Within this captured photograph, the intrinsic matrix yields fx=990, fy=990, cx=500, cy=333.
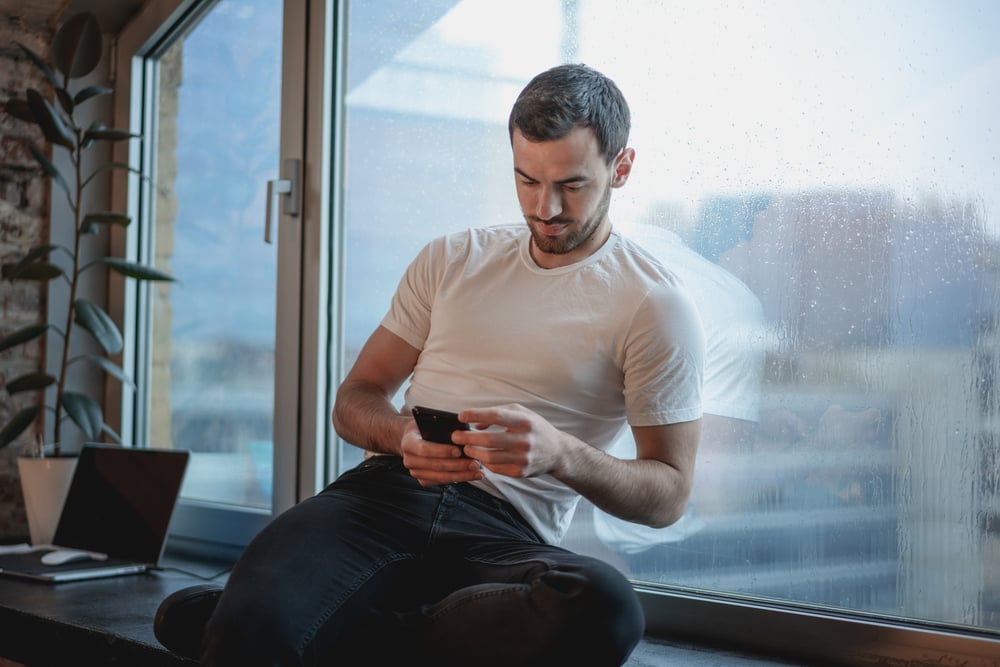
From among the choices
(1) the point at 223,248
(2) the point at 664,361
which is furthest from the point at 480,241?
(1) the point at 223,248

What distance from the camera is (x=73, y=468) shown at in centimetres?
270

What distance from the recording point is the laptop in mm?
2348

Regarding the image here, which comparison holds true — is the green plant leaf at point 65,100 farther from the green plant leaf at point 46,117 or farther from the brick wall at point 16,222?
the brick wall at point 16,222

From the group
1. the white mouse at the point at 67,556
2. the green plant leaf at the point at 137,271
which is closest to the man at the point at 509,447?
the white mouse at the point at 67,556

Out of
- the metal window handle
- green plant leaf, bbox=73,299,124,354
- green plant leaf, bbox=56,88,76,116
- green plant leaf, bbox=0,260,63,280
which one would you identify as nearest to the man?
the metal window handle

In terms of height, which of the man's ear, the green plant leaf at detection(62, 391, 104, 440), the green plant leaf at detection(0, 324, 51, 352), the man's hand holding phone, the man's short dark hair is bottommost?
the green plant leaf at detection(62, 391, 104, 440)

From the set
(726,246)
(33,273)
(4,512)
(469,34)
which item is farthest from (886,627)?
(4,512)

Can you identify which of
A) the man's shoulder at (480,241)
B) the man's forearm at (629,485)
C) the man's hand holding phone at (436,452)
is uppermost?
the man's shoulder at (480,241)

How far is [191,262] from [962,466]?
2194mm

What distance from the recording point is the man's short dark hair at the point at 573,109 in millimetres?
1598

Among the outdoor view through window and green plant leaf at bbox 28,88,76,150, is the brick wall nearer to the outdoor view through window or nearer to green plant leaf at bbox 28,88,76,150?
green plant leaf at bbox 28,88,76,150

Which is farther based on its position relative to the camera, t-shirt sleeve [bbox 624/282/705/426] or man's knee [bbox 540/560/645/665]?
t-shirt sleeve [bbox 624/282/705/426]

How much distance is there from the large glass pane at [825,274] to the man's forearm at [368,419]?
0.45 meters

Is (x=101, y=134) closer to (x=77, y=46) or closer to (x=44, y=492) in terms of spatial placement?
(x=77, y=46)
